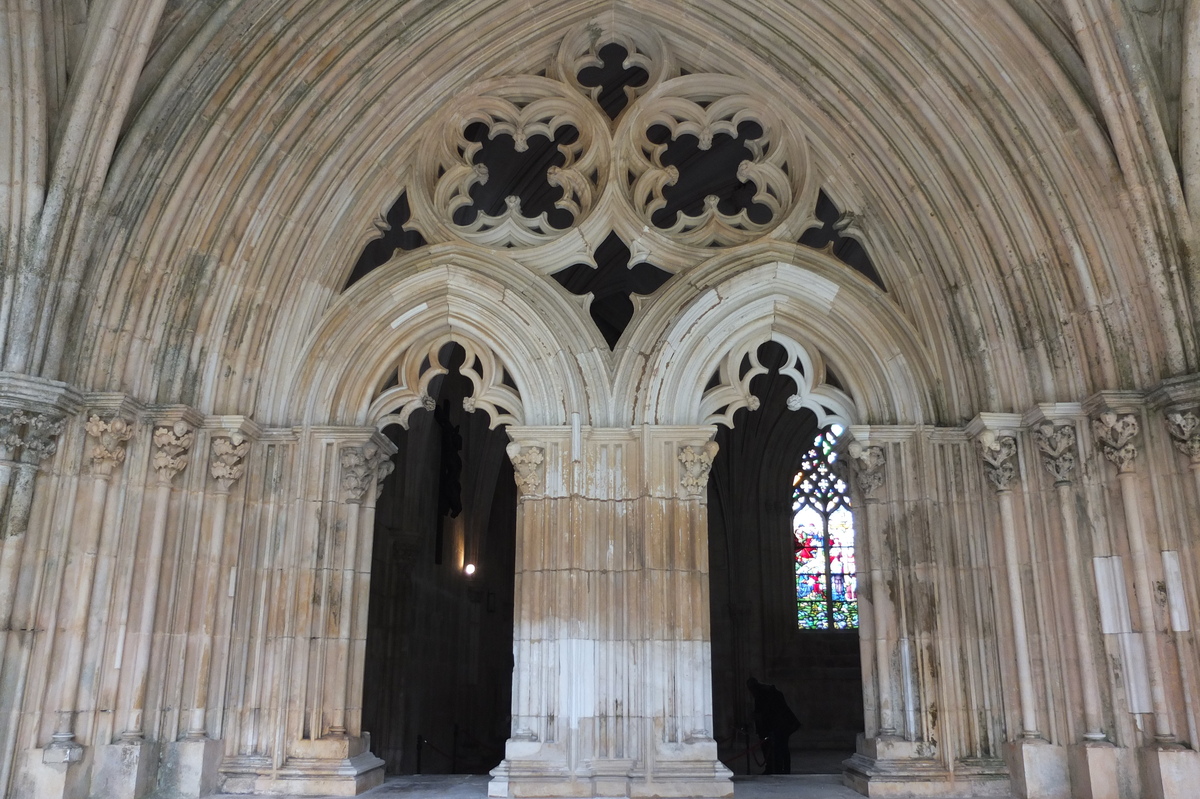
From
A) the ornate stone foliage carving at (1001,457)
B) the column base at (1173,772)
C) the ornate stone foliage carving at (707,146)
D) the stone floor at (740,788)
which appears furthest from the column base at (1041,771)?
the ornate stone foliage carving at (707,146)

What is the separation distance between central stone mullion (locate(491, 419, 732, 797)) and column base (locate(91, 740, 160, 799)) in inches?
92.1

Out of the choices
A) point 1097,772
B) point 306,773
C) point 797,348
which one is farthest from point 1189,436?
point 306,773

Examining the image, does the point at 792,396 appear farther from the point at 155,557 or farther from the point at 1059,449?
the point at 155,557

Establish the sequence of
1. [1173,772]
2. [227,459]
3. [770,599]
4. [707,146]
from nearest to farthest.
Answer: [1173,772], [227,459], [707,146], [770,599]

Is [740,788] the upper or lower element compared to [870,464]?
lower

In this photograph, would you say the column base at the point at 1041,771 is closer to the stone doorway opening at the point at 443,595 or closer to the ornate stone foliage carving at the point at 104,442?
the stone doorway opening at the point at 443,595

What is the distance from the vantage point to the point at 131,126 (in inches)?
288

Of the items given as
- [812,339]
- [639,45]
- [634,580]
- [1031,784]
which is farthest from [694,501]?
[639,45]

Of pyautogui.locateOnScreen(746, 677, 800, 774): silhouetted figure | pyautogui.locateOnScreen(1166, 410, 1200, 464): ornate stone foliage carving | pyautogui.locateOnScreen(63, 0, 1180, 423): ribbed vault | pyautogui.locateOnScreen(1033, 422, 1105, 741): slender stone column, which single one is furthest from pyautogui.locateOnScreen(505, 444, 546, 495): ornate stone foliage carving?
pyautogui.locateOnScreen(746, 677, 800, 774): silhouetted figure

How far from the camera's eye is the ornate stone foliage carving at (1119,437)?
6.85m

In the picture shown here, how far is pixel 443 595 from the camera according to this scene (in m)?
14.0

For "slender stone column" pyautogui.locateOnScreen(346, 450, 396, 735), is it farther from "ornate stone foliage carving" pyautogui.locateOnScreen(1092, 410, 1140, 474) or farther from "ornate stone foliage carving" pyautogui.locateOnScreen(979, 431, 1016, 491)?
"ornate stone foliage carving" pyautogui.locateOnScreen(1092, 410, 1140, 474)

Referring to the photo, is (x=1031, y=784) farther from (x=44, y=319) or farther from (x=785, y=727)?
(x=44, y=319)

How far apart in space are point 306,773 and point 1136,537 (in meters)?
5.88
